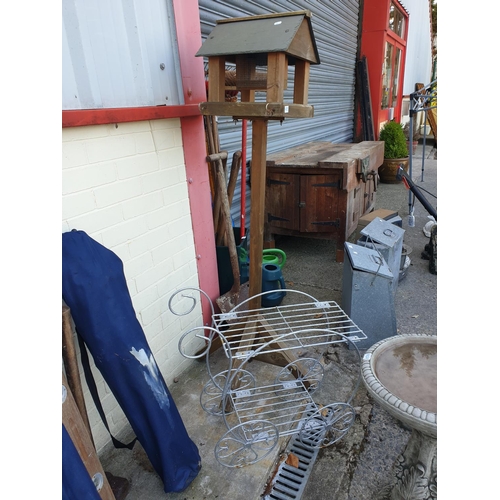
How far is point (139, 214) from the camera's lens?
2334mm

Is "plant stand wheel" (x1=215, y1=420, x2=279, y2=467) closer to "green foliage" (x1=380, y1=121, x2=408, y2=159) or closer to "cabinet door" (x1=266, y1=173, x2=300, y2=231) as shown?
"cabinet door" (x1=266, y1=173, x2=300, y2=231)

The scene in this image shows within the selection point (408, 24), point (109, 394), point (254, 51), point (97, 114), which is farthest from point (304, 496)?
point (408, 24)

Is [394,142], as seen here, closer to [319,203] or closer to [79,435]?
[319,203]

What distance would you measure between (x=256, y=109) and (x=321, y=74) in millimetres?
5271

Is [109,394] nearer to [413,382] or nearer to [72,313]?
[72,313]

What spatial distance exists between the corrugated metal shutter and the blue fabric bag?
268 centimetres

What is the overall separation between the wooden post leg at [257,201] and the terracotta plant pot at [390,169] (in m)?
7.19

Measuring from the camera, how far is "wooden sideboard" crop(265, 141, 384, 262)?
4.36 metres

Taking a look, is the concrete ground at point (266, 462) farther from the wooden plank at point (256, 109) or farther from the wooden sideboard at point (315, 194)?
the wooden plank at point (256, 109)

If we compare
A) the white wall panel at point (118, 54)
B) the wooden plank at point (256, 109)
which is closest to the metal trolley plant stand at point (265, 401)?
the wooden plank at point (256, 109)

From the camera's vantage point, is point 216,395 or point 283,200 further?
point 283,200

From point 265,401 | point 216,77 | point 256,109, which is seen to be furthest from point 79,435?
point 216,77

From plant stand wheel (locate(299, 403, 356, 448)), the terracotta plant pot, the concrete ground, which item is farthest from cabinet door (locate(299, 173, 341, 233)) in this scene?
the terracotta plant pot

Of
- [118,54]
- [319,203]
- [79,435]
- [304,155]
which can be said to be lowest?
[79,435]
